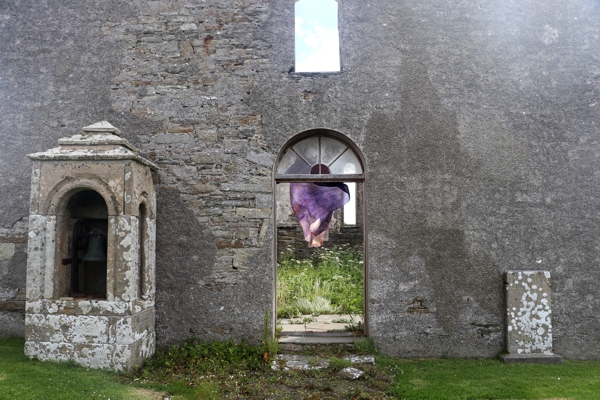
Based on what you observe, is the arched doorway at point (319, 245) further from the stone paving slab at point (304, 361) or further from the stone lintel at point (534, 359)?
→ the stone lintel at point (534, 359)

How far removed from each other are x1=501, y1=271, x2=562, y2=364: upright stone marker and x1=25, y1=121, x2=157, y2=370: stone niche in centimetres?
423

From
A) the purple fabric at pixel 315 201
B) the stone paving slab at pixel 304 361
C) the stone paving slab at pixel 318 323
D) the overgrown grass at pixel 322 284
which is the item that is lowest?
the stone paving slab at pixel 304 361

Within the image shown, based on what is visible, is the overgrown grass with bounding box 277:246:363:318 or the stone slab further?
the overgrown grass with bounding box 277:246:363:318

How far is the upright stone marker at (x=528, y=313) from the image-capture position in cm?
A: 511

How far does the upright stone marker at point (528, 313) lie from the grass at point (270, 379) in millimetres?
241

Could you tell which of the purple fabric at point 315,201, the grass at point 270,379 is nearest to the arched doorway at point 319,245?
the purple fabric at point 315,201

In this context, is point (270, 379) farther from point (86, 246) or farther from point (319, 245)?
point (319, 245)

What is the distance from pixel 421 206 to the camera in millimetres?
5340

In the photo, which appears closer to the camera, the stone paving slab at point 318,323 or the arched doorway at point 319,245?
the arched doorway at point 319,245

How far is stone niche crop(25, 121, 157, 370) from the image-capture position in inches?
181

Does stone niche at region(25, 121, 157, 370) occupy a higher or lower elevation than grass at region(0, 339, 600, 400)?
higher

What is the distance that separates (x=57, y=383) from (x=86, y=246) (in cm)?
163

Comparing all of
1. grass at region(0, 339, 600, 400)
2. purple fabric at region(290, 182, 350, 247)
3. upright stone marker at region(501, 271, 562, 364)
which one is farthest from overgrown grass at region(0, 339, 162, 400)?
purple fabric at region(290, 182, 350, 247)

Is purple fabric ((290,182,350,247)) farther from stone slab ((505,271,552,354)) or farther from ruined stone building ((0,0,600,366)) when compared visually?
stone slab ((505,271,552,354))
